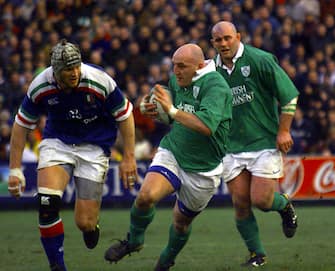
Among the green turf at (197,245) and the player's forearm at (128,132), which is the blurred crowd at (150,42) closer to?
the green turf at (197,245)

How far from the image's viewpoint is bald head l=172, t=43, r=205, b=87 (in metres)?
9.26

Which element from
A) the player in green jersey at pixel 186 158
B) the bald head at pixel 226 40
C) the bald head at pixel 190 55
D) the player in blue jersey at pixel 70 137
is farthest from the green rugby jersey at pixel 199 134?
the bald head at pixel 226 40

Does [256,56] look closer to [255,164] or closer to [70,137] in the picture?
[255,164]

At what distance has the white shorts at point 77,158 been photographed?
31.3 ft

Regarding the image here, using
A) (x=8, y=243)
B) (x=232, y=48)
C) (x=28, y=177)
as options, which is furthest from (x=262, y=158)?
(x=28, y=177)

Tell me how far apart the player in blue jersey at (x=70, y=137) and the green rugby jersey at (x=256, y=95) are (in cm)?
153

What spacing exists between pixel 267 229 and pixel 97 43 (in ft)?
23.6

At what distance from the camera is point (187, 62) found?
9266mm

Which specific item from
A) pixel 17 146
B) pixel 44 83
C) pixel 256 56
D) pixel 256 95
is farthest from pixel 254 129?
pixel 17 146

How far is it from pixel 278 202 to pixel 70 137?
2.45 m

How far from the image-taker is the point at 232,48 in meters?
10.5

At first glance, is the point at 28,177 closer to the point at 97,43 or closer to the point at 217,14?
the point at 97,43

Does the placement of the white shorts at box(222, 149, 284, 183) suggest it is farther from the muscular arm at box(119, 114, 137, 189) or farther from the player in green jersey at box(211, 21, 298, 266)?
the muscular arm at box(119, 114, 137, 189)

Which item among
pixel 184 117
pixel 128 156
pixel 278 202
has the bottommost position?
pixel 278 202
